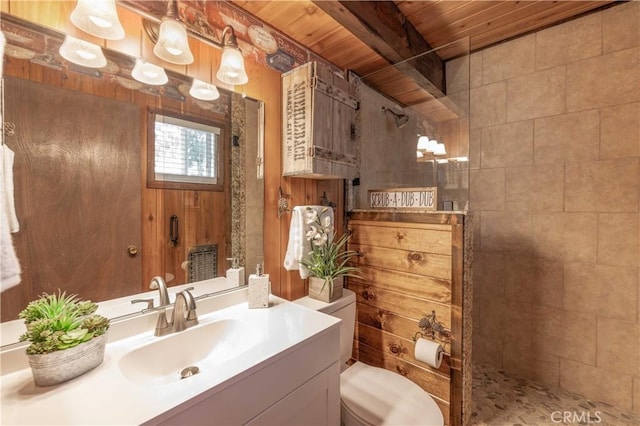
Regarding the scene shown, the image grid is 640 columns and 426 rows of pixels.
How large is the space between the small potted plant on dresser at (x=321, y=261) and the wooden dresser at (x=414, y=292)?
0.97 feet

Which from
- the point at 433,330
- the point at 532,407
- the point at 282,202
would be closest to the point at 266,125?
the point at 282,202

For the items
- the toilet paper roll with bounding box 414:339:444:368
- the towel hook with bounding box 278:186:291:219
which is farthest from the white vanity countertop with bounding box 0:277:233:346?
the toilet paper roll with bounding box 414:339:444:368

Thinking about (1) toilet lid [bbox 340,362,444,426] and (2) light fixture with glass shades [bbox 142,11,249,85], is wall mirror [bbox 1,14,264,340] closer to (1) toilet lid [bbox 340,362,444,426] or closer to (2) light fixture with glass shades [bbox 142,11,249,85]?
(2) light fixture with glass shades [bbox 142,11,249,85]

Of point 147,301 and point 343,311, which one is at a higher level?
point 147,301

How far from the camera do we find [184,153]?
1.17 m

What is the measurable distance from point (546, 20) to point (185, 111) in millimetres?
2338

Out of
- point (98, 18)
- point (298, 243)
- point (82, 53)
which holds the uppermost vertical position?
point (98, 18)

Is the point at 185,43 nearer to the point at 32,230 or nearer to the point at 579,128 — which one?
the point at 32,230

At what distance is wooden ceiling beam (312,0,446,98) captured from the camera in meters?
1.30

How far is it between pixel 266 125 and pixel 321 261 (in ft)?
2.70

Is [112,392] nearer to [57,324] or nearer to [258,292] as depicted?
[57,324]

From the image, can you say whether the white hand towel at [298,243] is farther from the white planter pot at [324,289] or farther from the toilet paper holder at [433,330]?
the toilet paper holder at [433,330]

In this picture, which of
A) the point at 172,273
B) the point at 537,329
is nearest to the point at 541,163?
the point at 537,329

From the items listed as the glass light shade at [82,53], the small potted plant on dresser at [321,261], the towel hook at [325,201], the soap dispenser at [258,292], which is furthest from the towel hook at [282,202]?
the glass light shade at [82,53]
